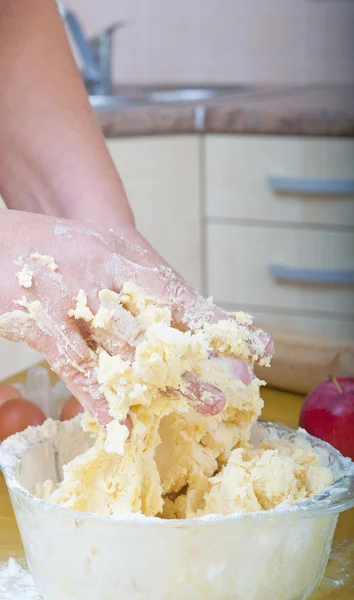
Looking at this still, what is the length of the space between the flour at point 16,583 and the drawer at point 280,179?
1.55m

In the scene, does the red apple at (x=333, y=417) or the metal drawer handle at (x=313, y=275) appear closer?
the red apple at (x=333, y=417)

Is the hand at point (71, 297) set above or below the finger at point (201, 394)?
above

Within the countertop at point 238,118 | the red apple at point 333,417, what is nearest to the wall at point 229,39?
the countertop at point 238,118

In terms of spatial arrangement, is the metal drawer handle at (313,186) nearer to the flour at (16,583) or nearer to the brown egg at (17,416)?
the brown egg at (17,416)

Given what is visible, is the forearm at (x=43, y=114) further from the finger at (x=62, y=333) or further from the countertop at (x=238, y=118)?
the countertop at (x=238, y=118)

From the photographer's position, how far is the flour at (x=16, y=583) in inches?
28.5

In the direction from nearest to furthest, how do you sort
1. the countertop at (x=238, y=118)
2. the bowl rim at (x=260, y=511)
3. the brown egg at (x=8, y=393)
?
the bowl rim at (x=260, y=511)
the brown egg at (x=8, y=393)
the countertop at (x=238, y=118)

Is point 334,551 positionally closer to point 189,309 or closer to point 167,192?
point 189,309

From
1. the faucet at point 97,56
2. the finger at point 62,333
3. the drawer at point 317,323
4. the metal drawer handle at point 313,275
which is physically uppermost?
the faucet at point 97,56

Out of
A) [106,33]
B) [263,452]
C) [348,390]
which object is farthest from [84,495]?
[106,33]

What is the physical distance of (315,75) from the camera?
2.81m

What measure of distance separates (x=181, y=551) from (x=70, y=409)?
36cm

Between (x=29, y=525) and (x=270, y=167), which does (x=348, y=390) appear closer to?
(x=29, y=525)

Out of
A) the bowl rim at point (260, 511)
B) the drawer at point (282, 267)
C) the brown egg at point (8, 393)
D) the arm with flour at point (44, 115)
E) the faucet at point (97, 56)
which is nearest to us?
the bowl rim at point (260, 511)
